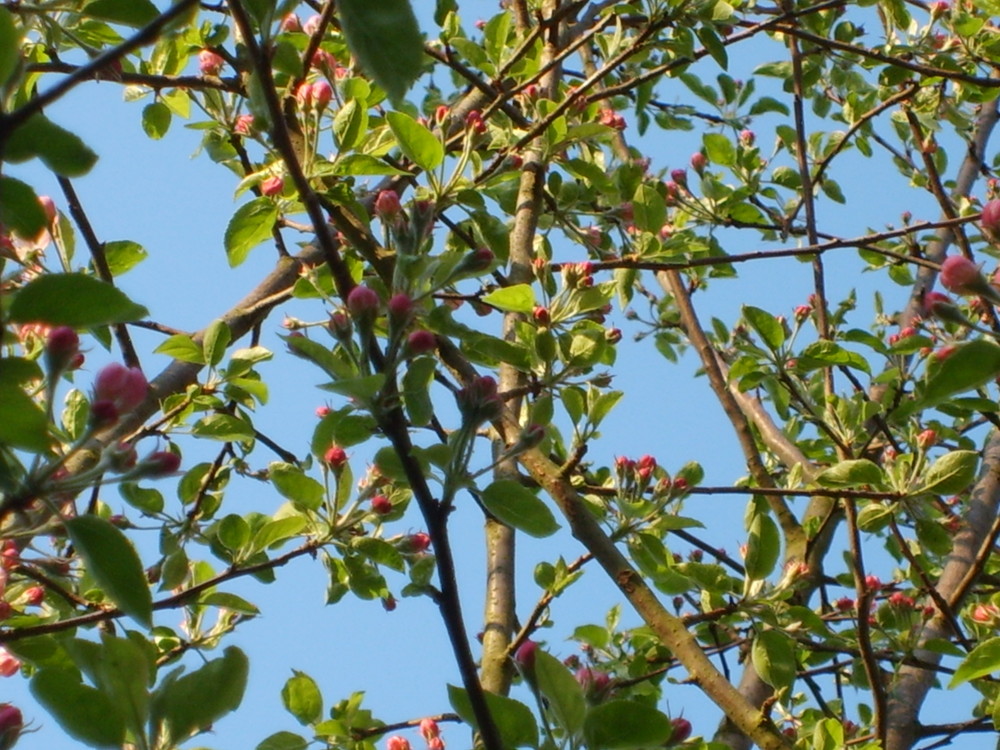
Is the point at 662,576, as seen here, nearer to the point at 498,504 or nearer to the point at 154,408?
the point at 498,504

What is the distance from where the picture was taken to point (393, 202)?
1.44 metres

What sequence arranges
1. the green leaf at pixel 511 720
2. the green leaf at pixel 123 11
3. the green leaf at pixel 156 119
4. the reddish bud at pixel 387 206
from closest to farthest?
1. the green leaf at pixel 511 720
2. the green leaf at pixel 123 11
3. the reddish bud at pixel 387 206
4. the green leaf at pixel 156 119

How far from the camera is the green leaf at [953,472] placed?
2.19 metres

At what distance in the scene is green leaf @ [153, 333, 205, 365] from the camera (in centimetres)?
188

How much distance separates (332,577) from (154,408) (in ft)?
1.64

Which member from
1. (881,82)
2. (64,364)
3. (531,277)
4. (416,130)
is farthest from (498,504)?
(881,82)

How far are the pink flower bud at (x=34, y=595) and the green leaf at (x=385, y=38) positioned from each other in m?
1.58

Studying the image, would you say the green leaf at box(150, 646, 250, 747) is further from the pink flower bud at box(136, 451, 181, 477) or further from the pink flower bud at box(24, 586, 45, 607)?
the pink flower bud at box(24, 586, 45, 607)

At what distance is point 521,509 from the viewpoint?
126cm

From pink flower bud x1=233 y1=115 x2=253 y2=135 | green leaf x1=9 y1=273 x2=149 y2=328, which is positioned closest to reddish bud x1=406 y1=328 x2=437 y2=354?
green leaf x1=9 y1=273 x2=149 y2=328

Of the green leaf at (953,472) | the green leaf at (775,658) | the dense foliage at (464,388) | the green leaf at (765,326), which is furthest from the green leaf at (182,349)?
the green leaf at (953,472)

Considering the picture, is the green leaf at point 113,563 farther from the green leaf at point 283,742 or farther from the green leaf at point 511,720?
the green leaf at point 283,742

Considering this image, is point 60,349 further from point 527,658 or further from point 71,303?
point 527,658

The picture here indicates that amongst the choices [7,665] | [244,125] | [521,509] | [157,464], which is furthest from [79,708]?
[244,125]
